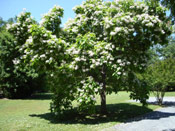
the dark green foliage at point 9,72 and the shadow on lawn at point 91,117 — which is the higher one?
the dark green foliage at point 9,72

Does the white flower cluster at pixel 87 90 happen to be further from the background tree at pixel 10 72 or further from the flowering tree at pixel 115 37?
the background tree at pixel 10 72

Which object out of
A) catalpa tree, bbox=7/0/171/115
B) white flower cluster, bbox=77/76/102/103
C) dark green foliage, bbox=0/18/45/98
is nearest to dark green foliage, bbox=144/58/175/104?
catalpa tree, bbox=7/0/171/115

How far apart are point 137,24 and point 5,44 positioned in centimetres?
2014

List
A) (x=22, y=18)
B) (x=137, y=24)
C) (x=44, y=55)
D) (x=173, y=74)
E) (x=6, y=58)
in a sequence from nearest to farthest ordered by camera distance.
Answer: (x=44, y=55)
(x=137, y=24)
(x=22, y=18)
(x=173, y=74)
(x=6, y=58)

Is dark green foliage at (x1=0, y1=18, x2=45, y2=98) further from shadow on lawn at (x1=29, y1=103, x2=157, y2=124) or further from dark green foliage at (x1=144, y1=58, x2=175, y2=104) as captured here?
dark green foliage at (x1=144, y1=58, x2=175, y2=104)

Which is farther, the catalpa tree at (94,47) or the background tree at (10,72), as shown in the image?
the background tree at (10,72)

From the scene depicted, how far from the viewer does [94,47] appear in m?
10.1

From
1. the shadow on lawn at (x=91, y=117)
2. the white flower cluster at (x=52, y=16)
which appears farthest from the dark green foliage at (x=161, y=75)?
the white flower cluster at (x=52, y=16)

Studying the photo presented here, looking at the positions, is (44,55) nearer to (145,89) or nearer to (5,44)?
(145,89)

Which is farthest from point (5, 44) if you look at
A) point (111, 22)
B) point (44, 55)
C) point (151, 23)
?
point (151, 23)

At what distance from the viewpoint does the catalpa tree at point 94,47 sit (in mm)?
9922

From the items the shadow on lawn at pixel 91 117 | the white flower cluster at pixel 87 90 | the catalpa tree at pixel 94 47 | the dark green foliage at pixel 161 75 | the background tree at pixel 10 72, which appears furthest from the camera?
the background tree at pixel 10 72

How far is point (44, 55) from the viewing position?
9766 mm

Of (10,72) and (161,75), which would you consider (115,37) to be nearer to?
(161,75)
